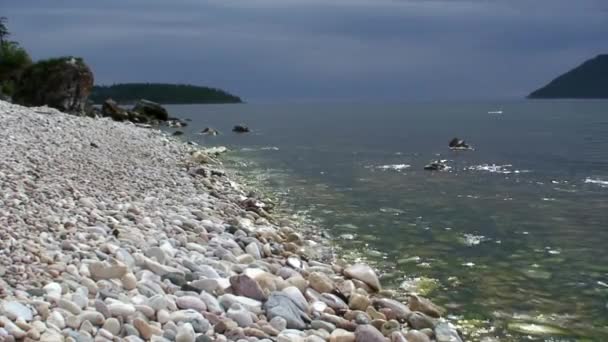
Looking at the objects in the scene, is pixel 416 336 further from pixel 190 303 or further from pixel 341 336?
pixel 190 303

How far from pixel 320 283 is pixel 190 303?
222cm

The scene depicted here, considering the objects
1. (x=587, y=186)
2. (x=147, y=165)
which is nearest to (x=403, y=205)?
(x=147, y=165)

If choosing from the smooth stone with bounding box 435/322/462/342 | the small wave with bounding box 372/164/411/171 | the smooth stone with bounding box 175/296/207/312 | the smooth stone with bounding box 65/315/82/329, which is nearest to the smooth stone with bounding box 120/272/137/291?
the smooth stone with bounding box 175/296/207/312

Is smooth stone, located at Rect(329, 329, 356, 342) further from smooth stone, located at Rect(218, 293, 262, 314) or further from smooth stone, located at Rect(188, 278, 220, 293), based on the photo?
→ smooth stone, located at Rect(188, 278, 220, 293)

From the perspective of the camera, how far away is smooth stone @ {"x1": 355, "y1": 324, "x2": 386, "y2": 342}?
22.7 ft

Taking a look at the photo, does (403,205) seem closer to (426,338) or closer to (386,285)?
(386,285)

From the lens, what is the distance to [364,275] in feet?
31.8

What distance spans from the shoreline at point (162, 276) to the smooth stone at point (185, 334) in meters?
0.01

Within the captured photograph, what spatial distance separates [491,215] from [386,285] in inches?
285

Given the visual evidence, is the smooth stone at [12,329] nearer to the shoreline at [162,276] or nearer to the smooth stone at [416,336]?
the shoreline at [162,276]

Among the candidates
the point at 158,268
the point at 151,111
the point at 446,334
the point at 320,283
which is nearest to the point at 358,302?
the point at 320,283

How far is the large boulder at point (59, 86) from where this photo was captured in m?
51.8

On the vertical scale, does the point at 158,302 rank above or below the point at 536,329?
above

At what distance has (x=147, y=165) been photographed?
1861 centimetres
